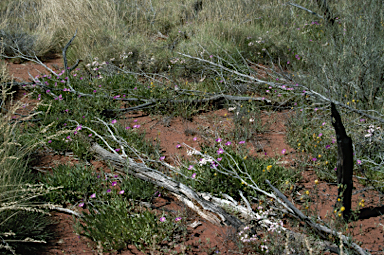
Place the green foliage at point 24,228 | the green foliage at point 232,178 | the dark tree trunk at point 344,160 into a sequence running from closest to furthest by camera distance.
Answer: the dark tree trunk at point 344,160 → the green foliage at point 24,228 → the green foliage at point 232,178

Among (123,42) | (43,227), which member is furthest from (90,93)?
(43,227)

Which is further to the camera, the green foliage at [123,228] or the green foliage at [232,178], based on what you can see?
the green foliage at [232,178]

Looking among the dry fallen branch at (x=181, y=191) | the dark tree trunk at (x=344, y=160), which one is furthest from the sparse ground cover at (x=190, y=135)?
the dark tree trunk at (x=344, y=160)

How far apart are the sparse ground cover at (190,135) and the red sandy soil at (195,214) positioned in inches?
1.1

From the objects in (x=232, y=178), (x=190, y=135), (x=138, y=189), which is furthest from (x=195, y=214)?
(x=190, y=135)

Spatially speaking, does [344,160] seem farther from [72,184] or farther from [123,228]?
[72,184]

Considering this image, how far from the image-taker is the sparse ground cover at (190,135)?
2490 millimetres

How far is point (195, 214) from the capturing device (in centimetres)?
280

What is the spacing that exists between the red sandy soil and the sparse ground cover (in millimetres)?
27

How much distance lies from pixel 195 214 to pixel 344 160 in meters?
1.34

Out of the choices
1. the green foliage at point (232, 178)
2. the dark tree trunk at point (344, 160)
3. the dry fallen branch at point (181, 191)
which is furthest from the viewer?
the green foliage at point (232, 178)

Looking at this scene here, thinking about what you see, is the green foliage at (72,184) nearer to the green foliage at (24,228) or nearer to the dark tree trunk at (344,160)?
the green foliage at (24,228)

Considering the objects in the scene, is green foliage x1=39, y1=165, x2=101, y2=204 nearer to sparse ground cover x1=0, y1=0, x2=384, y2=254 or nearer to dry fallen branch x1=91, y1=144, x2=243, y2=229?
sparse ground cover x1=0, y1=0, x2=384, y2=254

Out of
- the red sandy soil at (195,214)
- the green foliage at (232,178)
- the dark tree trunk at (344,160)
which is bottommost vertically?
the red sandy soil at (195,214)
